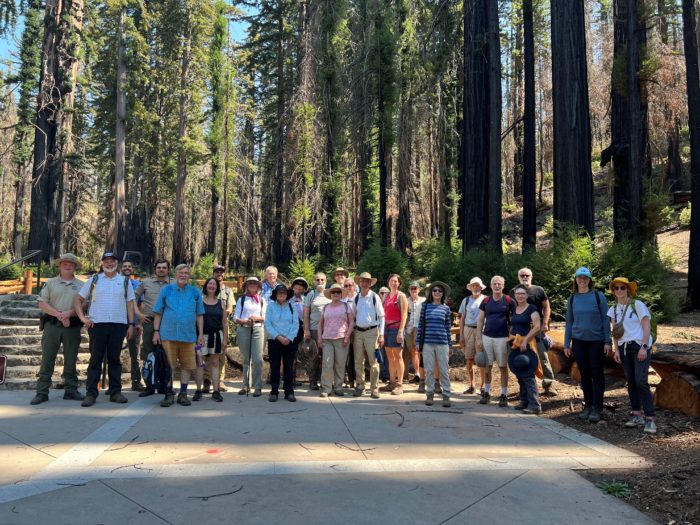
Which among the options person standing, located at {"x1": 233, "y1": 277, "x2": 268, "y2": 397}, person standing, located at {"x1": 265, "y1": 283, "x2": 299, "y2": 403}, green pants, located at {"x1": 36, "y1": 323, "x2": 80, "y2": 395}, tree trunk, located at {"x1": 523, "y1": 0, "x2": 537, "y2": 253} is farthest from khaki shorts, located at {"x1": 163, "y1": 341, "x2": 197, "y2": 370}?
tree trunk, located at {"x1": 523, "y1": 0, "x2": 537, "y2": 253}

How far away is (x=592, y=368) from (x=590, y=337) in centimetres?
40

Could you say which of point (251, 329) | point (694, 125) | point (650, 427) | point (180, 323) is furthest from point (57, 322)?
point (694, 125)

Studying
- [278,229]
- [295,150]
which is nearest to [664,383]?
[295,150]

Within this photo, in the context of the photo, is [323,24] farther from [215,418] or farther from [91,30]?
[215,418]

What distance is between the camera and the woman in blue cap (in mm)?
6449

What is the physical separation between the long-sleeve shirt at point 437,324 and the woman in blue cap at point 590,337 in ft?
5.65

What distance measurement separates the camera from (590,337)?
6.48m

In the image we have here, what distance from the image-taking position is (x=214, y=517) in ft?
11.3

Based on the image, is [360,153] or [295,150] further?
[360,153]

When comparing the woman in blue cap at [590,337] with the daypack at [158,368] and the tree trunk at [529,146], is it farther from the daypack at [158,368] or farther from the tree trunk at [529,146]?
the tree trunk at [529,146]

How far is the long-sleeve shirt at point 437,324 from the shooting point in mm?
7719

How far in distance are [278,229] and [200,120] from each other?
11.1 meters

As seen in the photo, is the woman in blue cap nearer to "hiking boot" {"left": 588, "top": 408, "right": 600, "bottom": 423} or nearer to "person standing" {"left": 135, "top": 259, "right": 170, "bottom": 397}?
"hiking boot" {"left": 588, "top": 408, "right": 600, "bottom": 423}

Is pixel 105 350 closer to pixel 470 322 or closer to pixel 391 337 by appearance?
pixel 391 337
